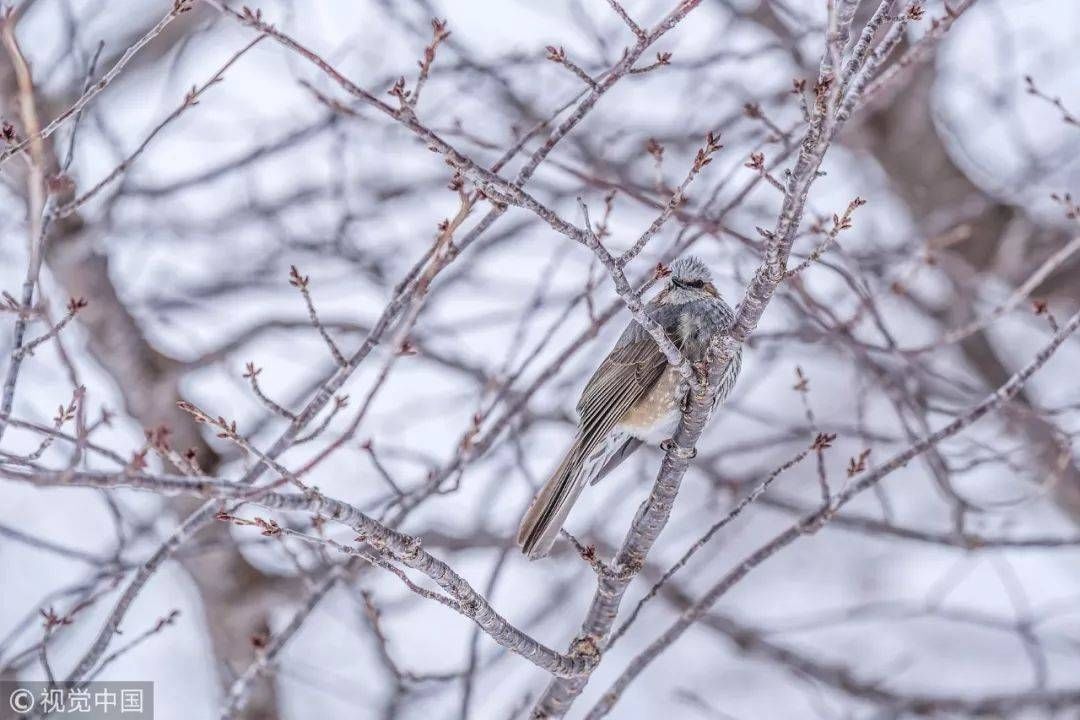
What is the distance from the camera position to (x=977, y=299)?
6824mm

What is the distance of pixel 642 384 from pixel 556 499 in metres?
0.66

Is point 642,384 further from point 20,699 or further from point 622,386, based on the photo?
point 20,699

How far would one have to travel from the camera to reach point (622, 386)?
4.53 m

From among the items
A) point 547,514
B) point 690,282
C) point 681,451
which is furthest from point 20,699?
point 690,282

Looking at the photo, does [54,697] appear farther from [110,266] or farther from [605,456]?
[110,266]

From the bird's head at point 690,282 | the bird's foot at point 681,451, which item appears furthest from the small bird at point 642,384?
the bird's foot at point 681,451

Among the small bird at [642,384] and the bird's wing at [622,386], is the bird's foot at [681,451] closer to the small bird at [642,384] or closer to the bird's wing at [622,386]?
the small bird at [642,384]

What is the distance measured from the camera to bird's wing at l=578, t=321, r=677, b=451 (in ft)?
14.7

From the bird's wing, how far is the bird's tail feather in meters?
0.26

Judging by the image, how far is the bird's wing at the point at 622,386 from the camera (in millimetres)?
4492

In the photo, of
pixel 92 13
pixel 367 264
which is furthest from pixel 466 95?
pixel 92 13

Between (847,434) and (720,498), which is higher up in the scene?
(720,498)

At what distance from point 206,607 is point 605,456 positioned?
2.75m

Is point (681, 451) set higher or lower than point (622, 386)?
lower
